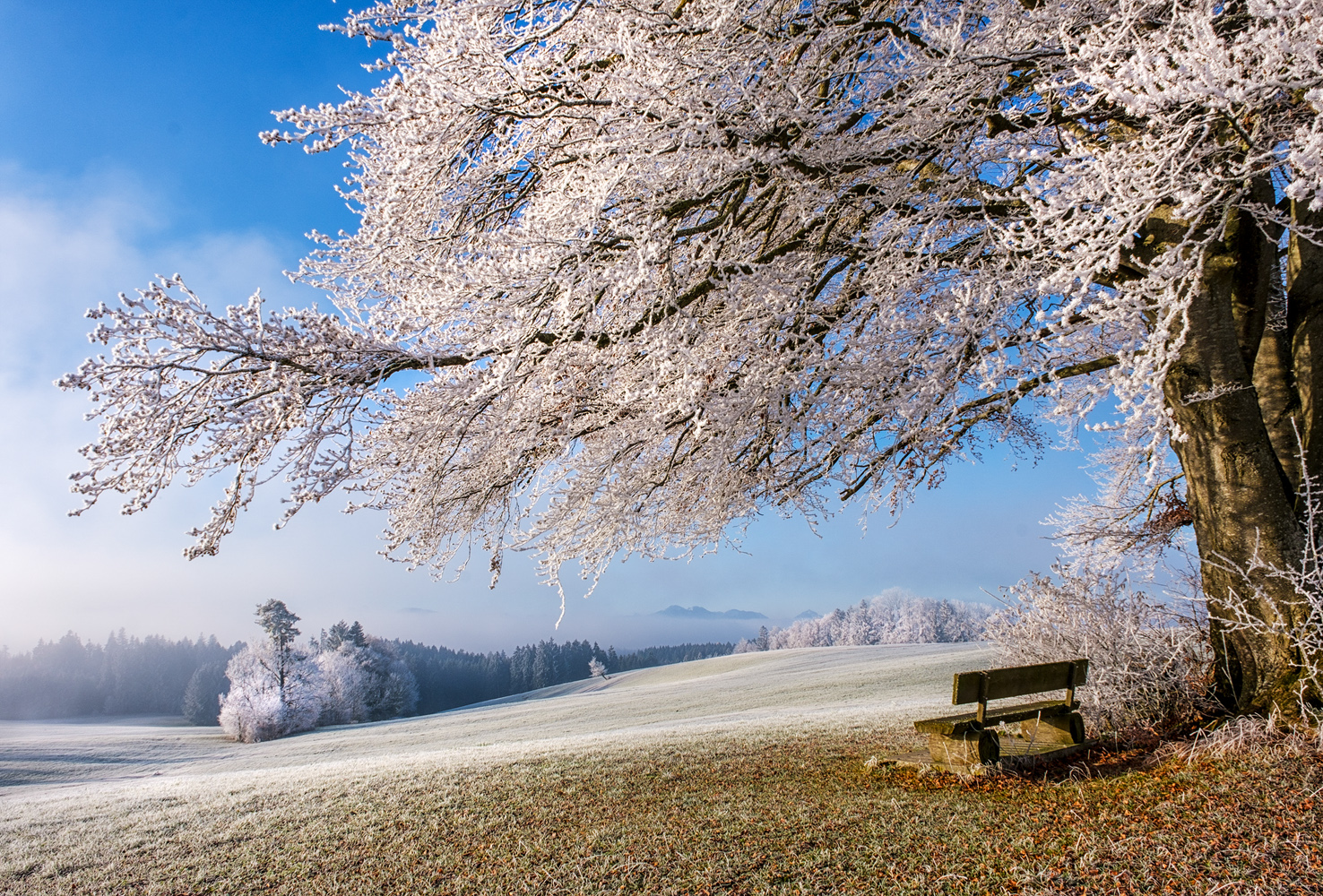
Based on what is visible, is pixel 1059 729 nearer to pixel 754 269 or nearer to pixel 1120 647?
pixel 1120 647

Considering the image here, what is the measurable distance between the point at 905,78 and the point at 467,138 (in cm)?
357

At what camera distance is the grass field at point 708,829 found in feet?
13.4

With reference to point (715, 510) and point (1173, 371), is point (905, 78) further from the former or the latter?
point (715, 510)

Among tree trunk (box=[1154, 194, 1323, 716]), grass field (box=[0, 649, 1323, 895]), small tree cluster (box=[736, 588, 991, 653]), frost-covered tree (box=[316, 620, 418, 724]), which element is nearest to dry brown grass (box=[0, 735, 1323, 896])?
grass field (box=[0, 649, 1323, 895])

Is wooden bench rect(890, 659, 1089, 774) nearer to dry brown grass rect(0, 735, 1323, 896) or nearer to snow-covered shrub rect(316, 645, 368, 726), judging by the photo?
dry brown grass rect(0, 735, 1323, 896)

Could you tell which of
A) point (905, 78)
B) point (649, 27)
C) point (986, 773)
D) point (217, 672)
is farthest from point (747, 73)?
point (217, 672)

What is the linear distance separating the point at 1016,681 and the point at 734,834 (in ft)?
10.3

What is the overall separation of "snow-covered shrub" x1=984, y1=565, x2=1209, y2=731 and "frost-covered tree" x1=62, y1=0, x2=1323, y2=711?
661 mm

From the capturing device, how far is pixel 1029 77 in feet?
18.2

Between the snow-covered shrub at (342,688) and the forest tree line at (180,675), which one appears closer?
the snow-covered shrub at (342,688)

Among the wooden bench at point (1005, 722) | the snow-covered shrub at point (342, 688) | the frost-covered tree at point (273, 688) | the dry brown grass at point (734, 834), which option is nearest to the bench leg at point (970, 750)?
the wooden bench at point (1005, 722)

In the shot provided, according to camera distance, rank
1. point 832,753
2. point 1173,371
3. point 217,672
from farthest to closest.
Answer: point 217,672, point 832,753, point 1173,371

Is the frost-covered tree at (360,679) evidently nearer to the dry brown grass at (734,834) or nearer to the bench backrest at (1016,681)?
the dry brown grass at (734,834)

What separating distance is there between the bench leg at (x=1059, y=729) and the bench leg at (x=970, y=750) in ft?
2.87
